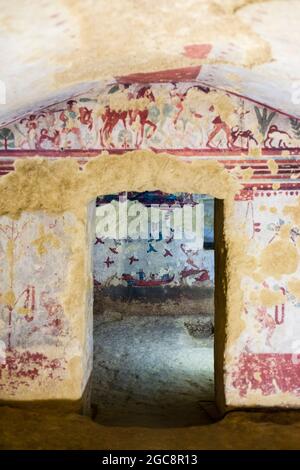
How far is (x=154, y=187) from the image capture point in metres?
3.39

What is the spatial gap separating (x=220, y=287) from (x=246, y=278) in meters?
0.25

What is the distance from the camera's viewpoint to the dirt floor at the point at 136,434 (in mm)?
2789

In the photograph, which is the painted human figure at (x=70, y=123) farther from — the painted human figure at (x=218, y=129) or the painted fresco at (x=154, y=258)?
the painted fresco at (x=154, y=258)

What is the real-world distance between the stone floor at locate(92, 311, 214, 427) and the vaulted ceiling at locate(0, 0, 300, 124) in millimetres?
2625

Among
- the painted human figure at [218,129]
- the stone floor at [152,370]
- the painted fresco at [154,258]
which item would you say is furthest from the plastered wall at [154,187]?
the painted fresco at [154,258]

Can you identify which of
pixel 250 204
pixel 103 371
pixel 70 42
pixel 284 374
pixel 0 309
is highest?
pixel 70 42

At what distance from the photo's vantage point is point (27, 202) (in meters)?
3.33

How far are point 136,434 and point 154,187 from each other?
5.53 ft

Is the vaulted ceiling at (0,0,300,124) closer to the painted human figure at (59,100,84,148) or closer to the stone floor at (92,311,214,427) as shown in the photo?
the painted human figure at (59,100,84,148)

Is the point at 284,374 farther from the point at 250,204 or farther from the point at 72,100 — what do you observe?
the point at 72,100

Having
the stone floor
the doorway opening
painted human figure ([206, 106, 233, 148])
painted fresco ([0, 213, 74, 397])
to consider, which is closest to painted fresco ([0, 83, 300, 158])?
painted human figure ([206, 106, 233, 148])

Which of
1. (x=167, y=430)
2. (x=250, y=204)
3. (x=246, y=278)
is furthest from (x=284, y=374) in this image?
(x=250, y=204)

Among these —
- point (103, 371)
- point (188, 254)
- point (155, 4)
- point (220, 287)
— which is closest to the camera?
point (155, 4)

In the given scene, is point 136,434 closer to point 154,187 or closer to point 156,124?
point 154,187
